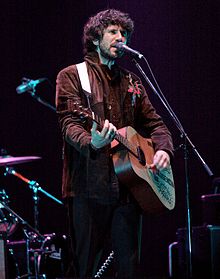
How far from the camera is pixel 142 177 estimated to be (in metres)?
3.41

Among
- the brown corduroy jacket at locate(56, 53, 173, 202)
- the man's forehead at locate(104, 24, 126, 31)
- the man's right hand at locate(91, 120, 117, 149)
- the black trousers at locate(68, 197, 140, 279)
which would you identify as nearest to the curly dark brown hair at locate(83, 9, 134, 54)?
the man's forehead at locate(104, 24, 126, 31)

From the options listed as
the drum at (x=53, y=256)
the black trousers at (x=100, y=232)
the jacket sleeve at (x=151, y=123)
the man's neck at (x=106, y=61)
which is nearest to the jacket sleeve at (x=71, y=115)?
the man's neck at (x=106, y=61)

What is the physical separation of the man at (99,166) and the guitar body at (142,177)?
0.18 ft

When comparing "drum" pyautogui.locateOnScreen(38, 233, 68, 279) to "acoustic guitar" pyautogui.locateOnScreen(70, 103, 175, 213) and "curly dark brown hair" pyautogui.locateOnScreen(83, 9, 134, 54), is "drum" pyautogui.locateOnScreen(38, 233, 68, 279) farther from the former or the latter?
"curly dark brown hair" pyautogui.locateOnScreen(83, 9, 134, 54)

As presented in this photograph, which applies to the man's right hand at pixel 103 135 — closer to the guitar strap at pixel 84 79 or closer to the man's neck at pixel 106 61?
the guitar strap at pixel 84 79

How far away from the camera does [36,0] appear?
6.41 metres

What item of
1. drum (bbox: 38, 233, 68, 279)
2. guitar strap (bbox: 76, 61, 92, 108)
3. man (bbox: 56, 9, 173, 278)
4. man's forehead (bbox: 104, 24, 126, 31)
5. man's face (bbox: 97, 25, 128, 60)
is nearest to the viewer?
man (bbox: 56, 9, 173, 278)

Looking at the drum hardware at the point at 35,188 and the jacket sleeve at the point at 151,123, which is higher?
the jacket sleeve at the point at 151,123

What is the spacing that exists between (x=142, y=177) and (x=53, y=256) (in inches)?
119

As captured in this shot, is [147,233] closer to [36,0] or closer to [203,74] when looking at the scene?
[203,74]

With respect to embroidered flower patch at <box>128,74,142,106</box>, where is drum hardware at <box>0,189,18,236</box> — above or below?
below

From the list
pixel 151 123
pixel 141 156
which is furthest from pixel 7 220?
pixel 141 156

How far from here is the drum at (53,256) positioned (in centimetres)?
602

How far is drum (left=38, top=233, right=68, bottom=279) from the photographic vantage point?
6.02m
